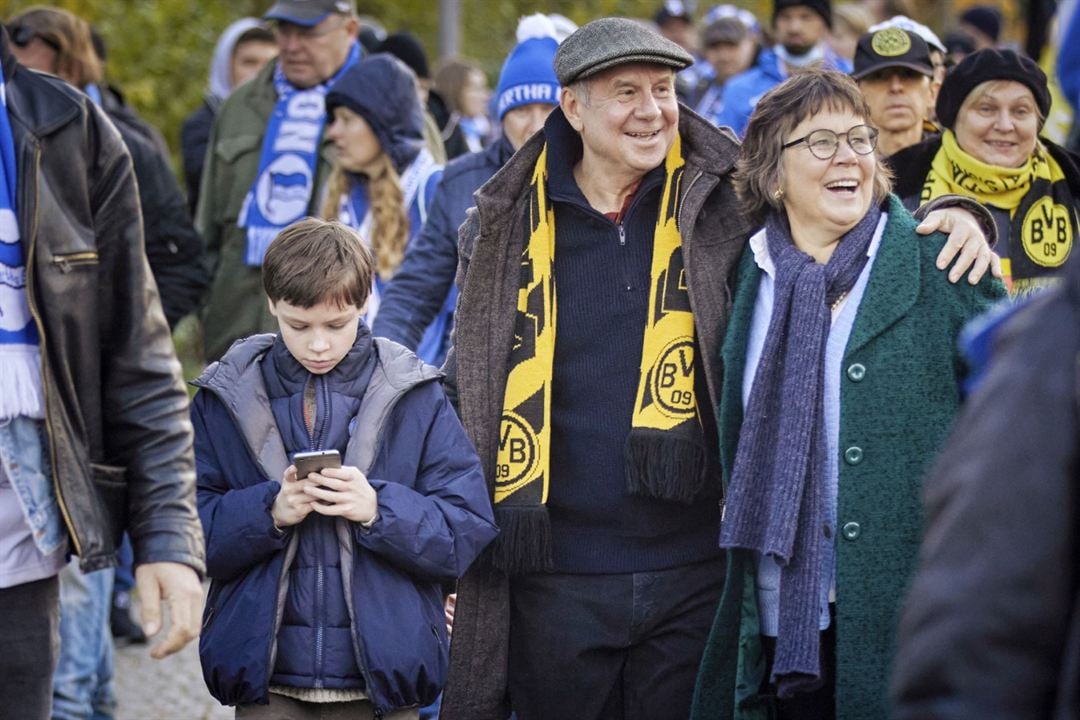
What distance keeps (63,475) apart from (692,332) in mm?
1703

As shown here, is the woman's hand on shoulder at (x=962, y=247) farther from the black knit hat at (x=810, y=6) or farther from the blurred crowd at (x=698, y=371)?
the black knit hat at (x=810, y=6)

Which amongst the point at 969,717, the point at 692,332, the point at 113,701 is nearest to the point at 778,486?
the point at 692,332

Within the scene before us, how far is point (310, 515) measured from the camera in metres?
4.20

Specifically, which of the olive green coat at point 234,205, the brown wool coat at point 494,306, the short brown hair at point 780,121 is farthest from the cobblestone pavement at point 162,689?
Answer: the short brown hair at point 780,121

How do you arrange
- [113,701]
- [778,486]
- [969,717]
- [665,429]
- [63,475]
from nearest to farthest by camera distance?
[969,717] → [63,475] → [778,486] → [665,429] → [113,701]

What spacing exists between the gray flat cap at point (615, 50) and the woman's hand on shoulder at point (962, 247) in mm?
858

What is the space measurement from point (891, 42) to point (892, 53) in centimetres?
7

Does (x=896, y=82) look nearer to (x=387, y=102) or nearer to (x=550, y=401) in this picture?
(x=387, y=102)

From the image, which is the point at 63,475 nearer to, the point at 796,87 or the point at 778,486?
the point at 778,486

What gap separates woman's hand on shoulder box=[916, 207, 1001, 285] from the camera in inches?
161

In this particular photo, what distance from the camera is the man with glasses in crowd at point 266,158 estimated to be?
7.20 metres

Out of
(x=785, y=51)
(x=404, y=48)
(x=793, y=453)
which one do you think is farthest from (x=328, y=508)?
(x=785, y=51)

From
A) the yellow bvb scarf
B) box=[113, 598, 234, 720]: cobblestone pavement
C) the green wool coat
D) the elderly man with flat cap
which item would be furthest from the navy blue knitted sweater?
box=[113, 598, 234, 720]: cobblestone pavement

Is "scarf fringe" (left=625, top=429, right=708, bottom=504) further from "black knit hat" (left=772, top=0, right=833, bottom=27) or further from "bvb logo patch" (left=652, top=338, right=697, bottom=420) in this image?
"black knit hat" (left=772, top=0, right=833, bottom=27)
